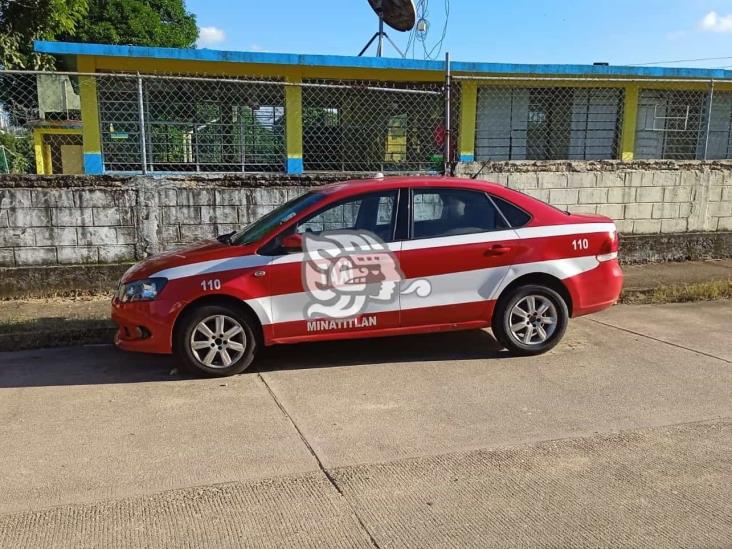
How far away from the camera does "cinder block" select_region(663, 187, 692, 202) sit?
10.1 metres

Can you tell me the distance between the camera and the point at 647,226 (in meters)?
10.1

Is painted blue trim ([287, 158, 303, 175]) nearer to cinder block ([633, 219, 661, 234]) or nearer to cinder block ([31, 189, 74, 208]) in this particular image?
cinder block ([31, 189, 74, 208])

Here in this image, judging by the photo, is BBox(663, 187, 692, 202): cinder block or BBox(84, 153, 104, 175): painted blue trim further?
BBox(84, 153, 104, 175): painted blue trim

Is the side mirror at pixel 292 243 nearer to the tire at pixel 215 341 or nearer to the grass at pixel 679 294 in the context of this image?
the tire at pixel 215 341

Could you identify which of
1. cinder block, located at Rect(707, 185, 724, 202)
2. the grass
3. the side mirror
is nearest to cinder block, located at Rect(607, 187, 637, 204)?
cinder block, located at Rect(707, 185, 724, 202)

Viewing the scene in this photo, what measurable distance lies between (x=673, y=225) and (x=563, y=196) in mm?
2166

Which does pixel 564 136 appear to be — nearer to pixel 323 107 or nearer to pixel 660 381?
pixel 323 107

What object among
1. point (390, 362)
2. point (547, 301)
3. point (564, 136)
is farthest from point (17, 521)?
point (564, 136)

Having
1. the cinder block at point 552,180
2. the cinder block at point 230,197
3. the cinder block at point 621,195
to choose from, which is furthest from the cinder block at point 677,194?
the cinder block at point 230,197

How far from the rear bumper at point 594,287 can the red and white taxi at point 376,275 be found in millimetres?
11

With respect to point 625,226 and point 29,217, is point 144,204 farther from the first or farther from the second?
point 625,226

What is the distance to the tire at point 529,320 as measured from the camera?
5.64 metres

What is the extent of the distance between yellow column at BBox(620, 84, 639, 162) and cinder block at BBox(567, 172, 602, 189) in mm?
6896

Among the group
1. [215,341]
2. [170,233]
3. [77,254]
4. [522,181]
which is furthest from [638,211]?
[77,254]
